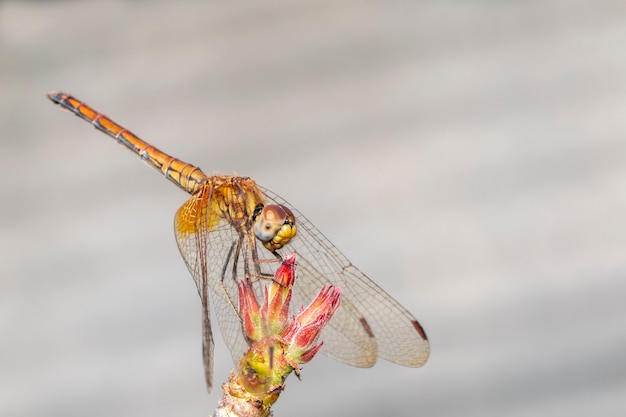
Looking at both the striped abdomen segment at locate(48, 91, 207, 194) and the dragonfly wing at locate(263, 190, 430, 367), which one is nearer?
the dragonfly wing at locate(263, 190, 430, 367)

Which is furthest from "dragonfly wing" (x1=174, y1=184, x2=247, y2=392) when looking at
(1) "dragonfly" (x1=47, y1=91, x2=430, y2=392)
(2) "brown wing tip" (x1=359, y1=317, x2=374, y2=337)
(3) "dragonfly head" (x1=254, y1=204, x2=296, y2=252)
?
(2) "brown wing tip" (x1=359, y1=317, x2=374, y2=337)

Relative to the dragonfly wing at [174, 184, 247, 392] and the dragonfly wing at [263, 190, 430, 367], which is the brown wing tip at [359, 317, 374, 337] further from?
the dragonfly wing at [174, 184, 247, 392]

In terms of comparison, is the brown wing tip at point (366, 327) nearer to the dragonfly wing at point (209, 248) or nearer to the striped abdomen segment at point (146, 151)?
the dragonfly wing at point (209, 248)

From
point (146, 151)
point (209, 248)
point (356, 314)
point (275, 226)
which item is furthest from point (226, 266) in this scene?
point (146, 151)

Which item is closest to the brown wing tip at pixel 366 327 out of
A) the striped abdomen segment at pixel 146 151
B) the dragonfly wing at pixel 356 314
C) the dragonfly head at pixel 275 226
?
the dragonfly wing at pixel 356 314

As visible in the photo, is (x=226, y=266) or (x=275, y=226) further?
(x=226, y=266)

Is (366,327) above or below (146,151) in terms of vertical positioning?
below

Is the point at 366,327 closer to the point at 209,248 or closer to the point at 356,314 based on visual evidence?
the point at 356,314
